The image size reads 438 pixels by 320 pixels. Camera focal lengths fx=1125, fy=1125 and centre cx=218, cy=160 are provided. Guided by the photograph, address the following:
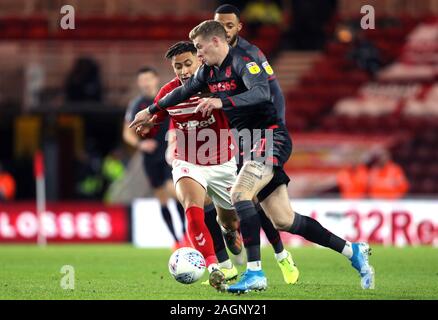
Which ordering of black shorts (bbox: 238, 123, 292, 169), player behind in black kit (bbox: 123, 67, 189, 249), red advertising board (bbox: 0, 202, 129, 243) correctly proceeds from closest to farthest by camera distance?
1. black shorts (bbox: 238, 123, 292, 169)
2. player behind in black kit (bbox: 123, 67, 189, 249)
3. red advertising board (bbox: 0, 202, 129, 243)

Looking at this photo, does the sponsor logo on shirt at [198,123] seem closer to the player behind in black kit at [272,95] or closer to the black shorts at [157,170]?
the player behind in black kit at [272,95]

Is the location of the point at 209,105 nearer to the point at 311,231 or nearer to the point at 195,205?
the point at 195,205

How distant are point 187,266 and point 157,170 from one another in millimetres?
5158

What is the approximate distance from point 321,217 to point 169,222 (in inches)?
160

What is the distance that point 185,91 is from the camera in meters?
8.76

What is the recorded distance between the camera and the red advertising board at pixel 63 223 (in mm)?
18203

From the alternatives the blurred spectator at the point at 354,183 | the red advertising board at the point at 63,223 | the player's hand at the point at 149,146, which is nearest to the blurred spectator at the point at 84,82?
the red advertising board at the point at 63,223

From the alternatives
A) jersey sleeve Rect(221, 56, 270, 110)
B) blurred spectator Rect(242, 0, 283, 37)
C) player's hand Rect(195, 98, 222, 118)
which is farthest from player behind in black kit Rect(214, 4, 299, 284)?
blurred spectator Rect(242, 0, 283, 37)

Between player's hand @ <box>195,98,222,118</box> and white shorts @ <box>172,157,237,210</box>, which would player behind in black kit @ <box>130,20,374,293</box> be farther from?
white shorts @ <box>172,157,237,210</box>

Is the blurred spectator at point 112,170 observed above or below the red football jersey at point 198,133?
below

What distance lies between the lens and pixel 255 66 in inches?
334

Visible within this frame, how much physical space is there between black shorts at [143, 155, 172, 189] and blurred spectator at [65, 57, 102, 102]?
29.3ft

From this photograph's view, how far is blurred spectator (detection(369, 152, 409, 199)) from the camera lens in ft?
61.7

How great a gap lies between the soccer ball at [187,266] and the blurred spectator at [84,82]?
14014 millimetres
